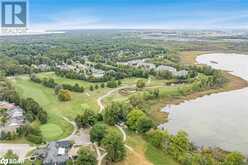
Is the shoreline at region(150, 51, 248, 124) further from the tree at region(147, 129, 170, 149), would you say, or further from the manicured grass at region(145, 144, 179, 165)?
the manicured grass at region(145, 144, 179, 165)

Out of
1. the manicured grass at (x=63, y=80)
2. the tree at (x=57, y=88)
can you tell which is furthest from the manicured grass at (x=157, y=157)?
the manicured grass at (x=63, y=80)

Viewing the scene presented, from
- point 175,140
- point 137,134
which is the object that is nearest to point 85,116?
point 137,134

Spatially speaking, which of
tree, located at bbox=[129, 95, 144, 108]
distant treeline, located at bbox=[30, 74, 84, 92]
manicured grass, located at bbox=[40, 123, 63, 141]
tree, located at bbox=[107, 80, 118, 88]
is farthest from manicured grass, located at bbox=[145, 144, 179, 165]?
tree, located at bbox=[107, 80, 118, 88]

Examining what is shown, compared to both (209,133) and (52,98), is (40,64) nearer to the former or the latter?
(52,98)

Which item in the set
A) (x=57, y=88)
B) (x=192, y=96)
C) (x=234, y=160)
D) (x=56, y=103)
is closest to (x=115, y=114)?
(x=56, y=103)

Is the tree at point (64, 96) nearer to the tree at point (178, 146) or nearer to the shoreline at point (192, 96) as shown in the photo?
the shoreline at point (192, 96)
